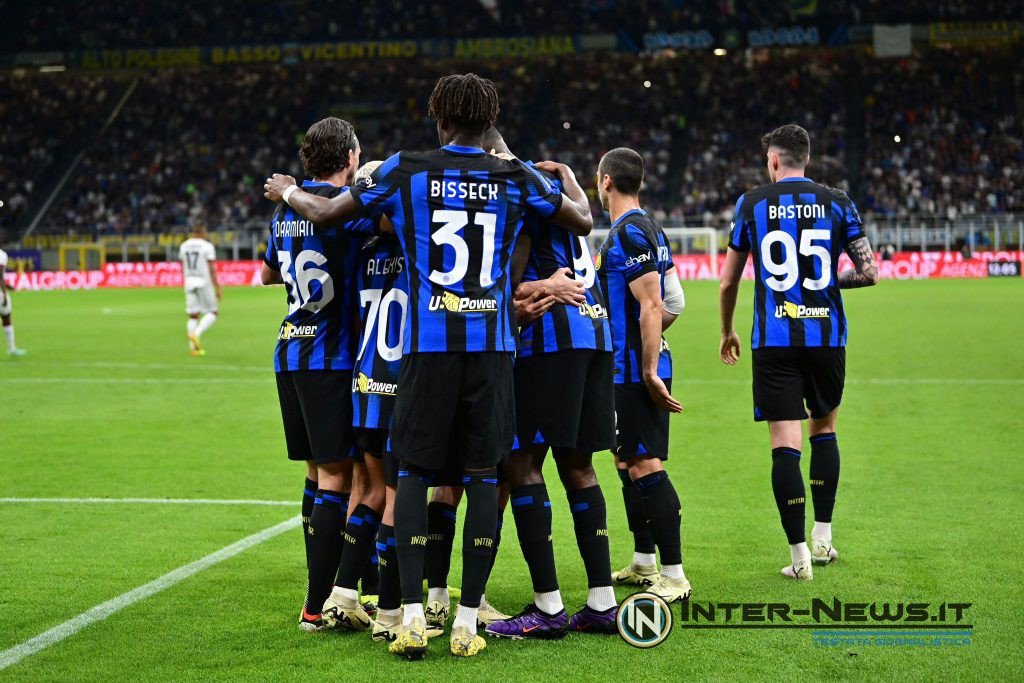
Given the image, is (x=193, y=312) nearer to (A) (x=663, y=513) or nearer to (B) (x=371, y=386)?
(A) (x=663, y=513)

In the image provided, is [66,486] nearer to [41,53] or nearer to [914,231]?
[914,231]

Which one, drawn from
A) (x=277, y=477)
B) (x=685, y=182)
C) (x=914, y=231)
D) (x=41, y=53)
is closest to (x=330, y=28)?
(x=41, y=53)

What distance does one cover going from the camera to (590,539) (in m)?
4.87

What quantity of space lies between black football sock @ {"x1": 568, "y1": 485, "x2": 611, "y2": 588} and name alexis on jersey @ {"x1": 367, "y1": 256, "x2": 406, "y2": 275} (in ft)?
3.95

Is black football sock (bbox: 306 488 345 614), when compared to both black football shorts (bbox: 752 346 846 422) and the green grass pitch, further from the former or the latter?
black football shorts (bbox: 752 346 846 422)

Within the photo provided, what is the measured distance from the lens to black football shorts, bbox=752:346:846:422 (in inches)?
234

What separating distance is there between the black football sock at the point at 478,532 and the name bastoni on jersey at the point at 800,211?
234cm

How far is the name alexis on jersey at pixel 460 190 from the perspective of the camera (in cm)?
442

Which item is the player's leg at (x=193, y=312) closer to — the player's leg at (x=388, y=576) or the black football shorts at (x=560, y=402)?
the player's leg at (x=388, y=576)

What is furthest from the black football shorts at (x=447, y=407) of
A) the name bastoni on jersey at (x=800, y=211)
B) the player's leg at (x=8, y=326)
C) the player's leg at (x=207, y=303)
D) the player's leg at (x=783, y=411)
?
the player's leg at (x=8, y=326)

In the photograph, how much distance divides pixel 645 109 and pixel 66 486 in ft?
150

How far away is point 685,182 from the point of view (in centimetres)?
4750

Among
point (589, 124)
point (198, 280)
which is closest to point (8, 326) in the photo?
point (198, 280)

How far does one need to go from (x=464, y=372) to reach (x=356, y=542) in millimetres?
987
